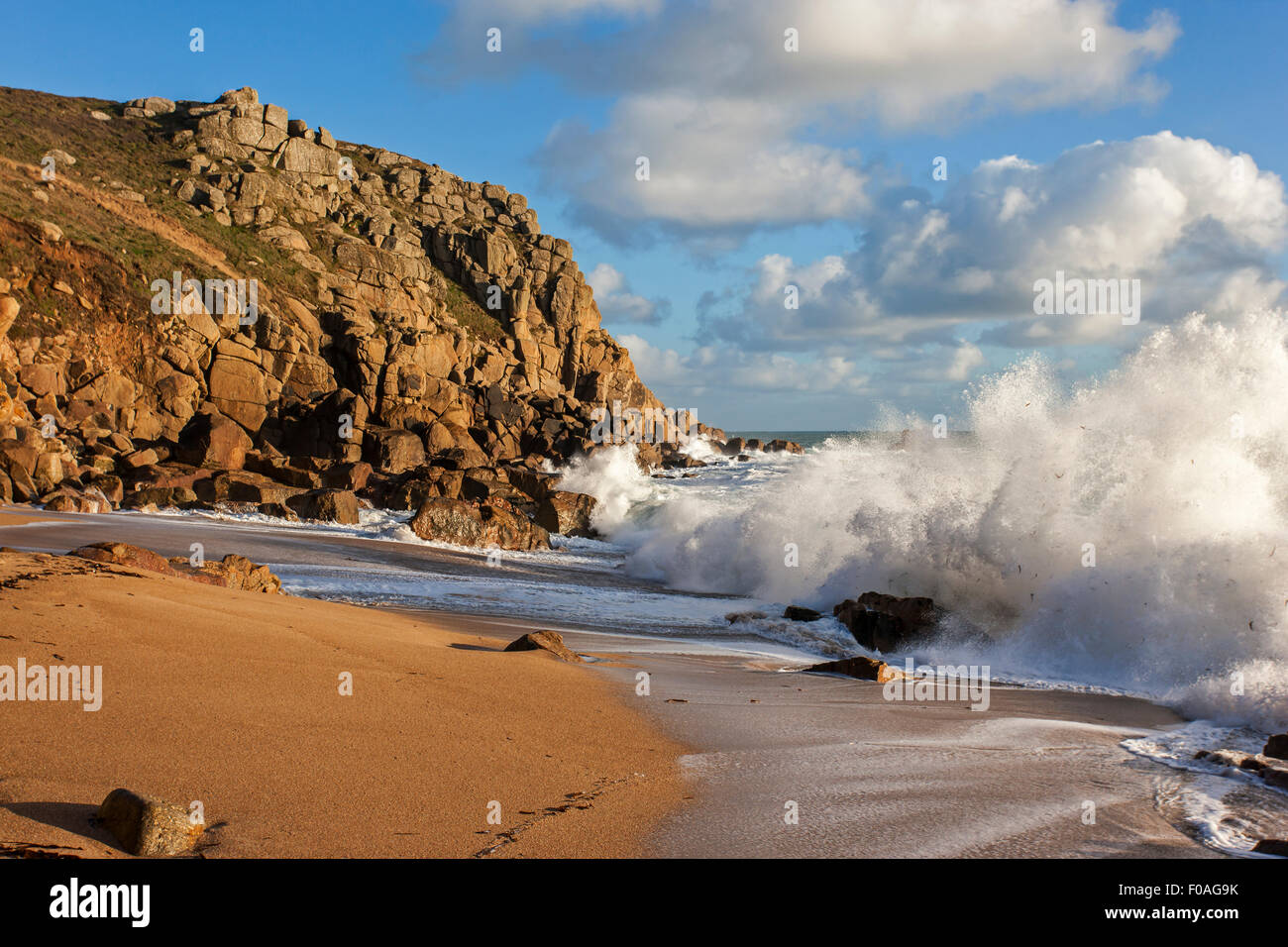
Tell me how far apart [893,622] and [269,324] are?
3205cm

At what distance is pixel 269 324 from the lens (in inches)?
1387

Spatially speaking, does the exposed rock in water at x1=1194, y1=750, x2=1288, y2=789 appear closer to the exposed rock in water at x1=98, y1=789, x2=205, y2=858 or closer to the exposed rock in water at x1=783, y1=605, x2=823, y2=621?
the exposed rock in water at x1=98, y1=789, x2=205, y2=858

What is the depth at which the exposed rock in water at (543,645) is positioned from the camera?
272 inches

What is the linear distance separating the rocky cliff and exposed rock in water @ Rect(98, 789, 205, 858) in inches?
624

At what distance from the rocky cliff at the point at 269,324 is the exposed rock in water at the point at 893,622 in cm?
1051

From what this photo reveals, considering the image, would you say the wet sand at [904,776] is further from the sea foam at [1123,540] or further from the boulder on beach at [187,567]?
the boulder on beach at [187,567]

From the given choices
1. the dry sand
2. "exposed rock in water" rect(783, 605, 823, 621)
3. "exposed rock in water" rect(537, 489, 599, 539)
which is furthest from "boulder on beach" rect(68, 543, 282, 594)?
"exposed rock in water" rect(537, 489, 599, 539)

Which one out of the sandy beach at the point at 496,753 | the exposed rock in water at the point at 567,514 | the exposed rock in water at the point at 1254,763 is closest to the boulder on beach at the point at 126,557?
the sandy beach at the point at 496,753

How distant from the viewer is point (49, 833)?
2551 mm

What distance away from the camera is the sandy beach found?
3.07 metres

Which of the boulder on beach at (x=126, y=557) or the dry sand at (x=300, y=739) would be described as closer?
the dry sand at (x=300, y=739)
